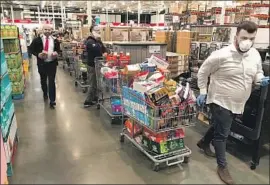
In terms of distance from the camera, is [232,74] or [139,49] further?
[139,49]

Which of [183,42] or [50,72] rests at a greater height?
[183,42]

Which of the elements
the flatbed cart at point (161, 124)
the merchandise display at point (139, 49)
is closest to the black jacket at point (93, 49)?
the merchandise display at point (139, 49)

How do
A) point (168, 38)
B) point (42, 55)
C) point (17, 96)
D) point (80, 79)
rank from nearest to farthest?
point (42, 55) → point (17, 96) → point (168, 38) → point (80, 79)

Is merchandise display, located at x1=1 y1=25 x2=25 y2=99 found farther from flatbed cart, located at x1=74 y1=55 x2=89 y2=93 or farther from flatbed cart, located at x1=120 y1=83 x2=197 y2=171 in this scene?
flatbed cart, located at x1=120 y1=83 x2=197 y2=171

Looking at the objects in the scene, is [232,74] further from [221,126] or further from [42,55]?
[42,55]

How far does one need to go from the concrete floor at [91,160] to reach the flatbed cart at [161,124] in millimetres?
156

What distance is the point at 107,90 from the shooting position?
4.31 m

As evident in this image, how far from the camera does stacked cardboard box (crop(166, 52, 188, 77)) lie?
4.50 metres

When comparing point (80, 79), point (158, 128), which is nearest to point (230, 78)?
point (158, 128)

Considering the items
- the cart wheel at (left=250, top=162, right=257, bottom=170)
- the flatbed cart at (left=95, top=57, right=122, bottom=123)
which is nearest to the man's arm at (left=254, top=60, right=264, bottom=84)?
the cart wheel at (left=250, top=162, right=257, bottom=170)

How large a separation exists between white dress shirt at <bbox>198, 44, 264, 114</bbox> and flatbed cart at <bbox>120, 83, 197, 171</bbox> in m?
0.35

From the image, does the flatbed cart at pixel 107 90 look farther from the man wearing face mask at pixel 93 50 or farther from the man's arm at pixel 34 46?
the man's arm at pixel 34 46

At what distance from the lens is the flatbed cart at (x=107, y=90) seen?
3.88 metres

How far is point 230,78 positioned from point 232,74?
45 mm
